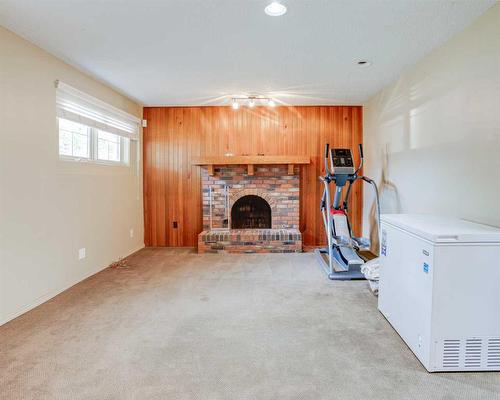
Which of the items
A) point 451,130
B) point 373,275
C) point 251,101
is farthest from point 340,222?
point 251,101

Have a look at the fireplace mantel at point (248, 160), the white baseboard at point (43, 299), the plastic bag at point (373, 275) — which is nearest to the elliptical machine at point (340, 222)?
the plastic bag at point (373, 275)

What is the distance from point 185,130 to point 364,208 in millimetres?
3327

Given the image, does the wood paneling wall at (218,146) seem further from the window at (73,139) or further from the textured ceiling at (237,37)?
the window at (73,139)

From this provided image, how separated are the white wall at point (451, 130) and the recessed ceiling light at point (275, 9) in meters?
1.55

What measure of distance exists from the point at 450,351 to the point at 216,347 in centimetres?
153

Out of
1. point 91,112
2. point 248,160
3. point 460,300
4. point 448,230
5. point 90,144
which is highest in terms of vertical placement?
point 91,112

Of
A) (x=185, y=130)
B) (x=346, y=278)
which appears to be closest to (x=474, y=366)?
(x=346, y=278)

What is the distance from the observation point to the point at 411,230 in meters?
2.28

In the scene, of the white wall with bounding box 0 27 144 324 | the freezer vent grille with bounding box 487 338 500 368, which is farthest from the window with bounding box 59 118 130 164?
the freezer vent grille with bounding box 487 338 500 368

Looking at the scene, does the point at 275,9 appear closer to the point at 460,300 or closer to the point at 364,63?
the point at 364,63

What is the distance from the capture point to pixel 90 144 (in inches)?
161

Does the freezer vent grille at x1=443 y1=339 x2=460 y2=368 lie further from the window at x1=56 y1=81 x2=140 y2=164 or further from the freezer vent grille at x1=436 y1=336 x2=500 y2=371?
the window at x1=56 y1=81 x2=140 y2=164

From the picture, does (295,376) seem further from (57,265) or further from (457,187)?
(57,265)

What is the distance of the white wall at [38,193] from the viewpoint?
2.74 meters
